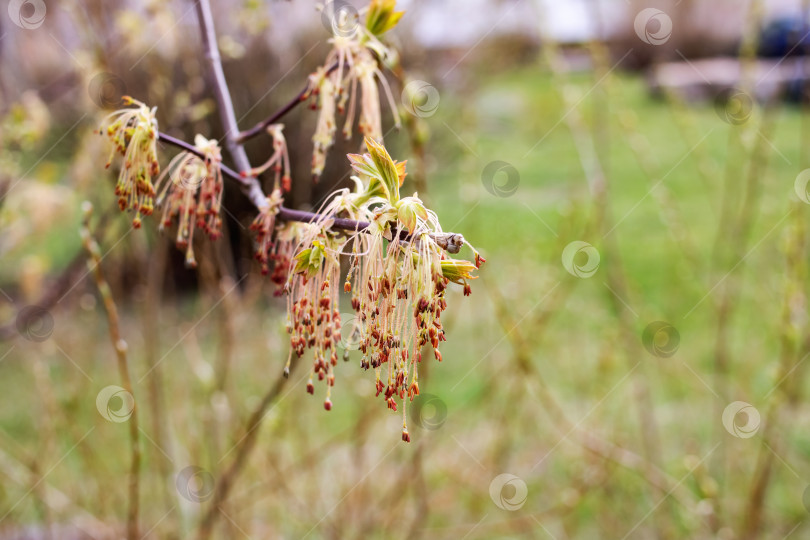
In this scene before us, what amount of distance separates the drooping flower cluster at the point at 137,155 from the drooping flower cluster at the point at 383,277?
0.60 feet

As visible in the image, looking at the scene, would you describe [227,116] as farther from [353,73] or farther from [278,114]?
[353,73]

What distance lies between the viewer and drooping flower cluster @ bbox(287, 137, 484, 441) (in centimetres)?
61

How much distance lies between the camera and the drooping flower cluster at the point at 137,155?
74 cm

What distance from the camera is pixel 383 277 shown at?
0.63 m

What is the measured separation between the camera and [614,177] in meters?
7.26

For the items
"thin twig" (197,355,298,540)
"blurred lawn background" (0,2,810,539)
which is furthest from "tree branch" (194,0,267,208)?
"blurred lawn background" (0,2,810,539)

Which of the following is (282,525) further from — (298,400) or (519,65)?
(519,65)

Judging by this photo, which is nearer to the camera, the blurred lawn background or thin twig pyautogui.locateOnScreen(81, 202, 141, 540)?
thin twig pyautogui.locateOnScreen(81, 202, 141, 540)

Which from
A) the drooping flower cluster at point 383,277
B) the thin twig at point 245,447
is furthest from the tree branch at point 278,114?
the thin twig at point 245,447

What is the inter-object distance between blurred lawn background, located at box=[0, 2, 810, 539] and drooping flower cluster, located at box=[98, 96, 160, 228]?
560 millimetres

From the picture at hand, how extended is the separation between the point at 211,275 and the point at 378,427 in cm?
130

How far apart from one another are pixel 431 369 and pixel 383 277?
2.91 meters

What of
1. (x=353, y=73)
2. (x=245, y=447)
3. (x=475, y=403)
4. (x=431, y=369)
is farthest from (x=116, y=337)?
(x=431, y=369)

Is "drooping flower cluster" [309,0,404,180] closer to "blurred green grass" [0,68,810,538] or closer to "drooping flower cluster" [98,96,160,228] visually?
"drooping flower cluster" [98,96,160,228]
